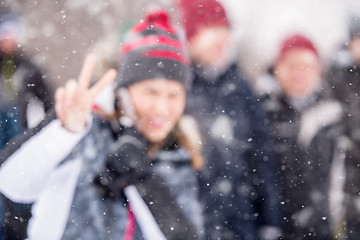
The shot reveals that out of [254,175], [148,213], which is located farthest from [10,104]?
[254,175]

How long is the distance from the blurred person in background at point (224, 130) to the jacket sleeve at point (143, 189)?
289 millimetres

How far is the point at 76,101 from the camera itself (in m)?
1.07

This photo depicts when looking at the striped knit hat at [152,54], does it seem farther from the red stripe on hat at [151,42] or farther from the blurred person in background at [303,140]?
the blurred person in background at [303,140]

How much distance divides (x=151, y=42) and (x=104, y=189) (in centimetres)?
41

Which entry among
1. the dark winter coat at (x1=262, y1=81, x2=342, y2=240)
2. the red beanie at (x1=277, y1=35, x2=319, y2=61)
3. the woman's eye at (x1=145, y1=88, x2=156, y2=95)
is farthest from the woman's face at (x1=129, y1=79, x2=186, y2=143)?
the red beanie at (x1=277, y1=35, x2=319, y2=61)

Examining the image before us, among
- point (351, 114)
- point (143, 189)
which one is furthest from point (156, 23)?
point (351, 114)

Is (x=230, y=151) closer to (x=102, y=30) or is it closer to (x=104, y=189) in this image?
(x=104, y=189)

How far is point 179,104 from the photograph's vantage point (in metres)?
1.29

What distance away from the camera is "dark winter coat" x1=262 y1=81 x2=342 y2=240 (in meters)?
1.65

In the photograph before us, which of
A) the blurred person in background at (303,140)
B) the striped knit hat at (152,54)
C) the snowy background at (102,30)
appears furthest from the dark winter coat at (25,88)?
the blurred person in background at (303,140)

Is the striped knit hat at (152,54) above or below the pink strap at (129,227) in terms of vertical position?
above

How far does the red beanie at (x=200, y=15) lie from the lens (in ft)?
5.14

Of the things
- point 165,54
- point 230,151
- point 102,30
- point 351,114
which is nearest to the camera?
point 165,54

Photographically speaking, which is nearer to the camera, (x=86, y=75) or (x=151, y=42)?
(x=86, y=75)
